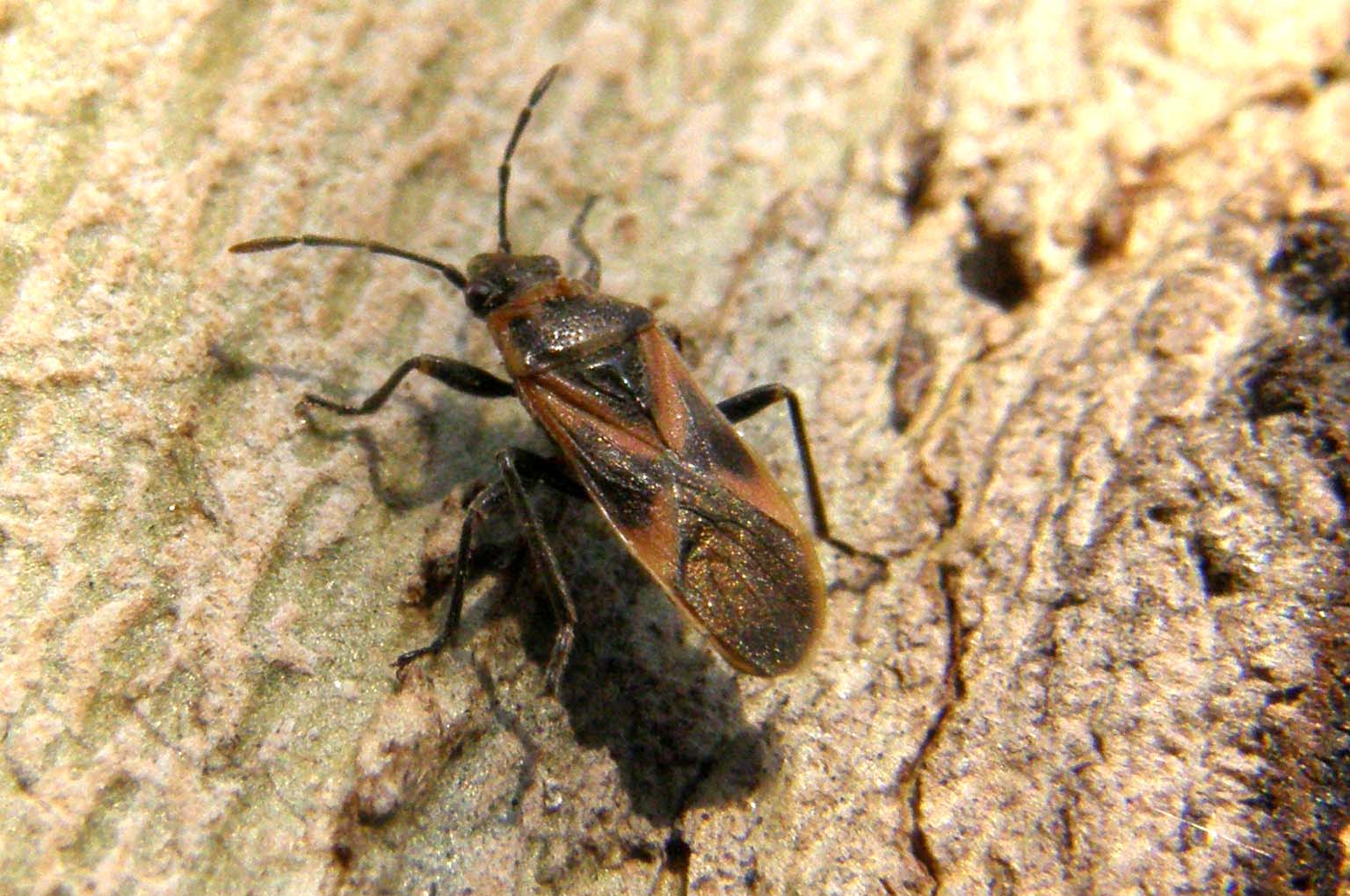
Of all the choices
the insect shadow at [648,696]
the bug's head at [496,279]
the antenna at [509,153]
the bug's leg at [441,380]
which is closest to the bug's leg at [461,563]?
the insect shadow at [648,696]

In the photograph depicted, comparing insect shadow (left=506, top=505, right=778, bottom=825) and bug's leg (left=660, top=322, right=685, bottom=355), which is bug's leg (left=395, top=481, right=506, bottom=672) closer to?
insect shadow (left=506, top=505, right=778, bottom=825)

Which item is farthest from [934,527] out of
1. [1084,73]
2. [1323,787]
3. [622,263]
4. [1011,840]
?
[1084,73]

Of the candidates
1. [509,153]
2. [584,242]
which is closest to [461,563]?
[584,242]

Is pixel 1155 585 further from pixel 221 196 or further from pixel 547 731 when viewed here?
pixel 221 196

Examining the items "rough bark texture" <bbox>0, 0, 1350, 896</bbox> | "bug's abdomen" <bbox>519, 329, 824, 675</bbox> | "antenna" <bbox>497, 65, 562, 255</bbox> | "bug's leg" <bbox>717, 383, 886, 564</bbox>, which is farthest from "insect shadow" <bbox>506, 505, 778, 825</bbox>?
"antenna" <bbox>497, 65, 562, 255</bbox>

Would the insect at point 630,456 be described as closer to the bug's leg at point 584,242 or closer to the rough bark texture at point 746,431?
the bug's leg at point 584,242

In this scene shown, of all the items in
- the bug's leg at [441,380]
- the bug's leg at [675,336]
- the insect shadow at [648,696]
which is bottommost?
the insect shadow at [648,696]
